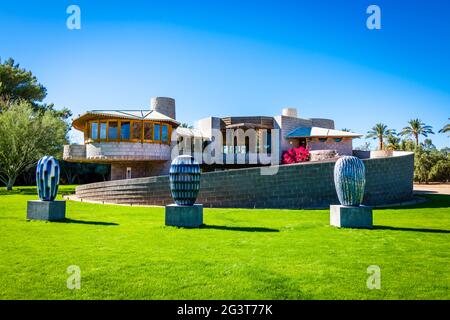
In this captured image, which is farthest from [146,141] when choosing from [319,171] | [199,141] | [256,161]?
[319,171]

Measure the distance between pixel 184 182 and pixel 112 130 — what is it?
15422 millimetres

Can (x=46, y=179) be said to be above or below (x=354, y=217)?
above

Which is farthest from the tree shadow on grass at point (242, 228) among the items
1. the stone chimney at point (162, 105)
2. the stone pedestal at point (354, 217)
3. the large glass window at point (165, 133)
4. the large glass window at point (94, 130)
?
the stone chimney at point (162, 105)

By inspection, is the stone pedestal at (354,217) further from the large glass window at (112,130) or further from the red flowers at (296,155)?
the red flowers at (296,155)

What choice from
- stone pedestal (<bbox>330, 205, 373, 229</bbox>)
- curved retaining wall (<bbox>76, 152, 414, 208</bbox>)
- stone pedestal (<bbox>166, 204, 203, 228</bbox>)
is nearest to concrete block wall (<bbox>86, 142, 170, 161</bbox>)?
curved retaining wall (<bbox>76, 152, 414, 208</bbox>)

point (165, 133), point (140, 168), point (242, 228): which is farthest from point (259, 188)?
point (140, 168)

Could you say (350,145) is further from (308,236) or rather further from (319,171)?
(308,236)

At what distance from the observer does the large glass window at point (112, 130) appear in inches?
956

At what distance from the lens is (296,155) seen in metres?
29.8

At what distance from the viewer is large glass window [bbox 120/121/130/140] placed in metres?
24.2

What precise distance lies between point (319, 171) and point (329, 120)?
2070 cm

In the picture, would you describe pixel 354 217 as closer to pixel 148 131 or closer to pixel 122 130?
pixel 148 131

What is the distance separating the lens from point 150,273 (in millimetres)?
5570

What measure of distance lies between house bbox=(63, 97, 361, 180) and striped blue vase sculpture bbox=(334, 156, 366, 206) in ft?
53.3
